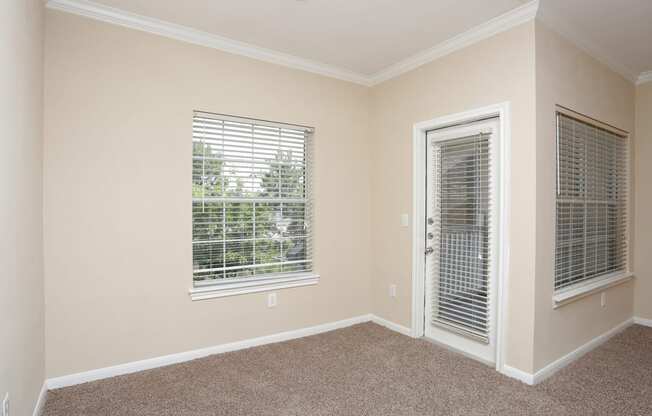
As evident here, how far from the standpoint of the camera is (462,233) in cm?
322

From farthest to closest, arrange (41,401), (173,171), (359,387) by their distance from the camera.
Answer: (173,171), (359,387), (41,401)

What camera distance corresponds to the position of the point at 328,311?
3773 mm

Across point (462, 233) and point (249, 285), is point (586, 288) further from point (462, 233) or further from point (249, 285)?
point (249, 285)

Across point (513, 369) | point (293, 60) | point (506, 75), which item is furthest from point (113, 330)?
point (506, 75)

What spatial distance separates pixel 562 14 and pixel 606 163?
5.38 feet

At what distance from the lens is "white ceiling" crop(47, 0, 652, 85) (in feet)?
8.50

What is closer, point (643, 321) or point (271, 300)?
point (271, 300)

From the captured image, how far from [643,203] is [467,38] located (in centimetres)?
271

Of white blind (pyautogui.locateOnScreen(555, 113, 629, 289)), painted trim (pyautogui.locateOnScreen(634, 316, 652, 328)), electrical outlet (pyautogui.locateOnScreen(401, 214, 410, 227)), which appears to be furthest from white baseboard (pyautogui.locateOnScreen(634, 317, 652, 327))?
electrical outlet (pyautogui.locateOnScreen(401, 214, 410, 227))

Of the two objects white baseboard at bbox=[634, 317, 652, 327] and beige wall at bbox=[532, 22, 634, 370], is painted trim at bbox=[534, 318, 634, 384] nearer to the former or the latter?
beige wall at bbox=[532, 22, 634, 370]

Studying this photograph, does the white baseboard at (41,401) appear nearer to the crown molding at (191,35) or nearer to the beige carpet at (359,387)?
the beige carpet at (359,387)

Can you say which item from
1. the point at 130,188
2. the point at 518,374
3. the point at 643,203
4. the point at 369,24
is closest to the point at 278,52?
the point at 369,24

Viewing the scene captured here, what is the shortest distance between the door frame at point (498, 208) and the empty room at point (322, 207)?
0.06 ft

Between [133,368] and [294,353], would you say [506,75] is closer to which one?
[294,353]
